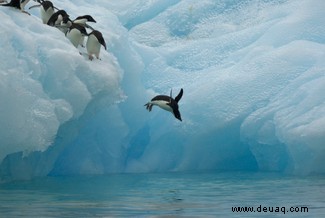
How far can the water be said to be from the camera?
6.61 meters

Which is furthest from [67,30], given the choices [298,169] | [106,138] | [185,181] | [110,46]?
[298,169]

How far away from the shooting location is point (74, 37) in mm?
11266

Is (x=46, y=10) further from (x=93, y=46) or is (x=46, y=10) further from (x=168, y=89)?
(x=168, y=89)

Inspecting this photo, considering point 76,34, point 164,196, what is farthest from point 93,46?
point 164,196

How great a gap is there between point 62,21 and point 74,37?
1.28 feet

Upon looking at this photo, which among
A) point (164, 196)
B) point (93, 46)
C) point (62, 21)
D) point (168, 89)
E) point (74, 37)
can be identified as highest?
point (62, 21)

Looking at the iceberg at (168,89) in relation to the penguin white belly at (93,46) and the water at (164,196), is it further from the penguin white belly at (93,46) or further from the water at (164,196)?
the water at (164,196)

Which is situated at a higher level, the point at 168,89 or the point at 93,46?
the point at 93,46

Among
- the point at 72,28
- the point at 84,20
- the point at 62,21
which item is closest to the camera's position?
the point at 72,28

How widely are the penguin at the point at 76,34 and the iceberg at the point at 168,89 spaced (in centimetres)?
13

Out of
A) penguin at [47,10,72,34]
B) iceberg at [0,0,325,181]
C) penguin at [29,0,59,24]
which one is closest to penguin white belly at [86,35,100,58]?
iceberg at [0,0,325,181]

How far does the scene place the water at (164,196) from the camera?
21.7ft

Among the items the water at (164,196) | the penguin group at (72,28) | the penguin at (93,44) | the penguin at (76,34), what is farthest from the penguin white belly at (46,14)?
the water at (164,196)

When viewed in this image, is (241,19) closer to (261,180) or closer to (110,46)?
(110,46)
